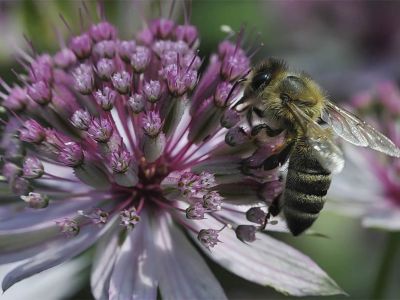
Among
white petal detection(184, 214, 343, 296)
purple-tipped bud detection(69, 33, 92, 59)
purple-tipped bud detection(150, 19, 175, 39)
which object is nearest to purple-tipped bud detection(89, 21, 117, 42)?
purple-tipped bud detection(69, 33, 92, 59)

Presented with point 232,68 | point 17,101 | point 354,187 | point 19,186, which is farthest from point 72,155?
point 354,187

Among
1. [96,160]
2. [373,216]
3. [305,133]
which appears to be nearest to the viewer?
[305,133]

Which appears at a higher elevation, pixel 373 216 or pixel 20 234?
pixel 373 216

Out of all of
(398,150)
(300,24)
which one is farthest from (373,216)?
(300,24)

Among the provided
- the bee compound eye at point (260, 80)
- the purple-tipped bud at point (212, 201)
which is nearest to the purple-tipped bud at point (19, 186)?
the purple-tipped bud at point (212, 201)

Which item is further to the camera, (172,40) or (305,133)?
(172,40)

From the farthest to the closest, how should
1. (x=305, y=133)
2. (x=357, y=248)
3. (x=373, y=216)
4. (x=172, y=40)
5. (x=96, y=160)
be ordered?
(x=357, y=248)
(x=373, y=216)
(x=172, y=40)
(x=96, y=160)
(x=305, y=133)

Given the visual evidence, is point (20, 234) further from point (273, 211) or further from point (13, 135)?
point (273, 211)
